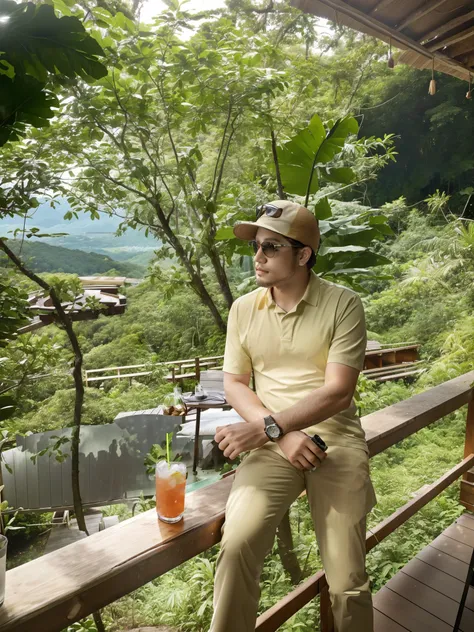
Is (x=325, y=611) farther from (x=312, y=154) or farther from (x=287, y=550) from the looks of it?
(x=312, y=154)

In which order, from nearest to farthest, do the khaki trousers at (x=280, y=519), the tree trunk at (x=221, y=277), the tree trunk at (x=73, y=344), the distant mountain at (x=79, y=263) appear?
the khaki trousers at (x=280, y=519) < the tree trunk at (x=73, y=344) < the tree trunk at (x=221, y=277) < the distant mountain at (x=79, y=263)

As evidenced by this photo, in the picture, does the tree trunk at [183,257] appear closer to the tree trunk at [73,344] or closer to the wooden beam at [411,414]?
the tree trunk at [73,344]

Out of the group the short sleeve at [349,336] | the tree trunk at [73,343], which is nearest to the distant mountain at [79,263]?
the tree trunk at [73,343]

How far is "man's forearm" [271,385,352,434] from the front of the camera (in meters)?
1.06

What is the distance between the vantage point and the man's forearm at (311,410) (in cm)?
106

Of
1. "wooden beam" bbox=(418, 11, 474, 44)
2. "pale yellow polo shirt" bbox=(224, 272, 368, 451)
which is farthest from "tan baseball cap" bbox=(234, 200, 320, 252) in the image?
"wooden beam" bbox=(418, 11, 474, 44)

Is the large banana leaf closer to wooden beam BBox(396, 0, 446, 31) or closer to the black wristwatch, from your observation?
wooden beam BBox(396, 0, 446, 31)

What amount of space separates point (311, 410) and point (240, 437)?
0.59ft

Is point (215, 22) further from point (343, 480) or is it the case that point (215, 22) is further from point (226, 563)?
point (226, 563)

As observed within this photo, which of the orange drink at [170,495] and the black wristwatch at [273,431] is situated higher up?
the black wristwatch at [273,431]

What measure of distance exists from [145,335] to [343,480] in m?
11.0

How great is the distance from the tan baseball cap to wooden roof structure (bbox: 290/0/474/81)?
32.5 inches

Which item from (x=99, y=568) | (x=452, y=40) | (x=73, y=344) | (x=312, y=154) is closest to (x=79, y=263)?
(x=73, y=344)

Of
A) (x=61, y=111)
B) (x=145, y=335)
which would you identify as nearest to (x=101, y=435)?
(x=61, y=111)
